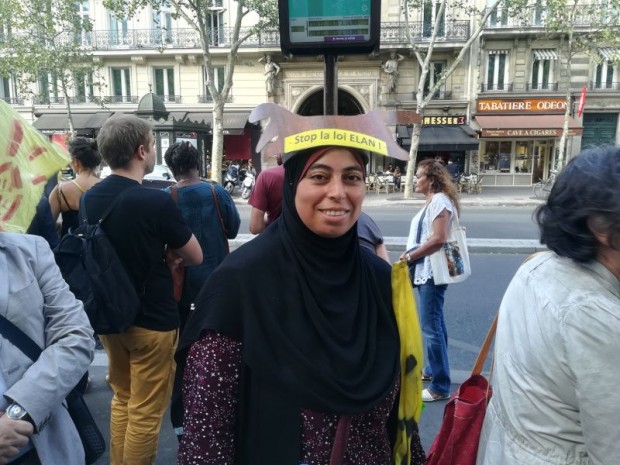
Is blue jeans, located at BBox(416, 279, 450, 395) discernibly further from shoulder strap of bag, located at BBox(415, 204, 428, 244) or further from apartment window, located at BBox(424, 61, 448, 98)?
apartment window, located at BBox(424, 61, 448, 98)

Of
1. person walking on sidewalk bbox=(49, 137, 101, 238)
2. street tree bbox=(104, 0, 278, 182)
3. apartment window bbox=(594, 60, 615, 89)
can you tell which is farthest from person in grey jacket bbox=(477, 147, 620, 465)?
apartment window bbox=(594, 60, 615, 89)

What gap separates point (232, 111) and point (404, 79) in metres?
9.37

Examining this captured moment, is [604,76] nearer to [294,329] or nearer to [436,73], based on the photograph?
[436,73]

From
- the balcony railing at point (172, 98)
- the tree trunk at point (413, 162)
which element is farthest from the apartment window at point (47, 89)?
the tree trunk at point (413, 162)

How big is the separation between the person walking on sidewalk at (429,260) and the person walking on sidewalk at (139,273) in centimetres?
191

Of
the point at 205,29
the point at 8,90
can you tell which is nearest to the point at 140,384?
the point at 205,29

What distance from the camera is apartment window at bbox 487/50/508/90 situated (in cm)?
2542

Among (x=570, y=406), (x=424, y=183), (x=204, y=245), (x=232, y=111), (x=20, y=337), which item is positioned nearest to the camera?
(x=570, y=406)

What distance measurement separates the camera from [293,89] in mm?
26469

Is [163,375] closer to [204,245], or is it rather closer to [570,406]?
[204,245]

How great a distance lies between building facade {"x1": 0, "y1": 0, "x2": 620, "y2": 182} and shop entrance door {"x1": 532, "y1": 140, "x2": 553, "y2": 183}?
0.05 meters

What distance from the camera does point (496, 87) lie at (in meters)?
25.5

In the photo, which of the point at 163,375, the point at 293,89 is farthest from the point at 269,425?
the point at 293,89

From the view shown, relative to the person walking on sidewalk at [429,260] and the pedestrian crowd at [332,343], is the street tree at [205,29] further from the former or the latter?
the pedestrian crowd at [332,343]
